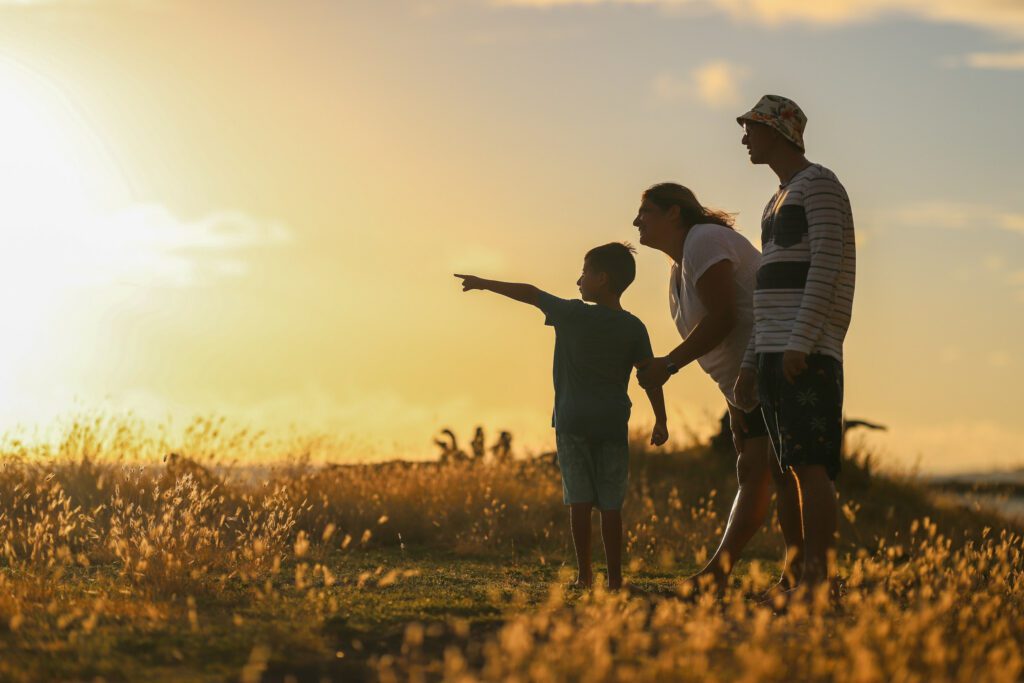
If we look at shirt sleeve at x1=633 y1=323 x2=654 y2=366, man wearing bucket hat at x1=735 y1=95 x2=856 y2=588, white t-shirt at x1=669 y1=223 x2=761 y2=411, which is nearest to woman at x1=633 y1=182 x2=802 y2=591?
white t-shirt at x1=669 y1=223 x2=761 y2=411

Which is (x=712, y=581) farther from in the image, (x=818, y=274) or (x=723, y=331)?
(x=818, y=274)

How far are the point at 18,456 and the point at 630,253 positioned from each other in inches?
249

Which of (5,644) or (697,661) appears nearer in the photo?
(697,661)

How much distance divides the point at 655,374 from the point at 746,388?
53 centimetres

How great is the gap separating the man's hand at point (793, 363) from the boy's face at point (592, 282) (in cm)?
143

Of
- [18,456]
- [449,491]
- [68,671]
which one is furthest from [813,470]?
[18,456]

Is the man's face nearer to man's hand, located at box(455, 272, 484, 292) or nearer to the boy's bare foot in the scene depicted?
man's hand, located at box(455, 272, 484, 292)

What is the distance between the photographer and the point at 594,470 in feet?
22.1

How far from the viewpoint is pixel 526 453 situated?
1446 centimetres

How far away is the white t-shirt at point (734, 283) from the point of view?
246 inches

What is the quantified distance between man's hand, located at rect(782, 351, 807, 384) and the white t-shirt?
2.23 feet

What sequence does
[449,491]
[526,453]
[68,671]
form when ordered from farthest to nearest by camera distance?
[526,453], [449,491], [68,671]

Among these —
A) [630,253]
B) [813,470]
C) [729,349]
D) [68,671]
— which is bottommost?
[68,671]

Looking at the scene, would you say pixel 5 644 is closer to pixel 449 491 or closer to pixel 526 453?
pixel 449 491
